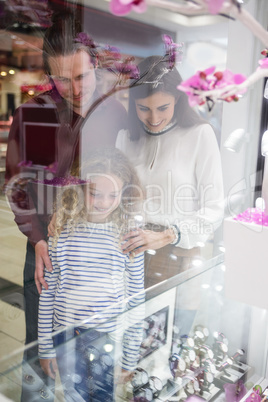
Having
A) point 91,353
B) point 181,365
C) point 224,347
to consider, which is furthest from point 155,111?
point 224,347

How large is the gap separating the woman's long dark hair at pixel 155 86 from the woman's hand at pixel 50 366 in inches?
29.2

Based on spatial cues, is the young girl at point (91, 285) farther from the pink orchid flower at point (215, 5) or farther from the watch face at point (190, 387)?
the pink orchid flower at point (215, 5)

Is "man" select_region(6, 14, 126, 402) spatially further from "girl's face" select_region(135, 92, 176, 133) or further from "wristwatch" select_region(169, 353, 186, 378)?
"wristwatch" select_region(169, 353, 186, 378)

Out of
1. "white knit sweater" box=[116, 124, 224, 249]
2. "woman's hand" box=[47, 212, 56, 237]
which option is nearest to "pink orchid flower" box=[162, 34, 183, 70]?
"white knit sweater" box=[116, 124, 224, 249]

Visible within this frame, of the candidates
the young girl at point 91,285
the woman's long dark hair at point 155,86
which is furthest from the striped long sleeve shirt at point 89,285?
the woman's long dark hair at point 155,86

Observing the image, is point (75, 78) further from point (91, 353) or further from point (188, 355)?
point (188, 355)

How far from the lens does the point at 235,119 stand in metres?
1.26

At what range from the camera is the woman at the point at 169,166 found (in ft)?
3.65

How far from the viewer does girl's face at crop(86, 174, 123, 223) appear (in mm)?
1153

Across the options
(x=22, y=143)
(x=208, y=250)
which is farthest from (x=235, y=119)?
(x=22, y=143)

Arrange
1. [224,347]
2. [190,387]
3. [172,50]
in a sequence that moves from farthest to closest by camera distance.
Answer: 1. [224,347]
2. [190,387]
3. [172,50]

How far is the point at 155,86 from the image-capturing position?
111cm

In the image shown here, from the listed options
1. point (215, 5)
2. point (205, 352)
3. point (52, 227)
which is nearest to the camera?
point (215, 5)

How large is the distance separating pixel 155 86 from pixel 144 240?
456mm
